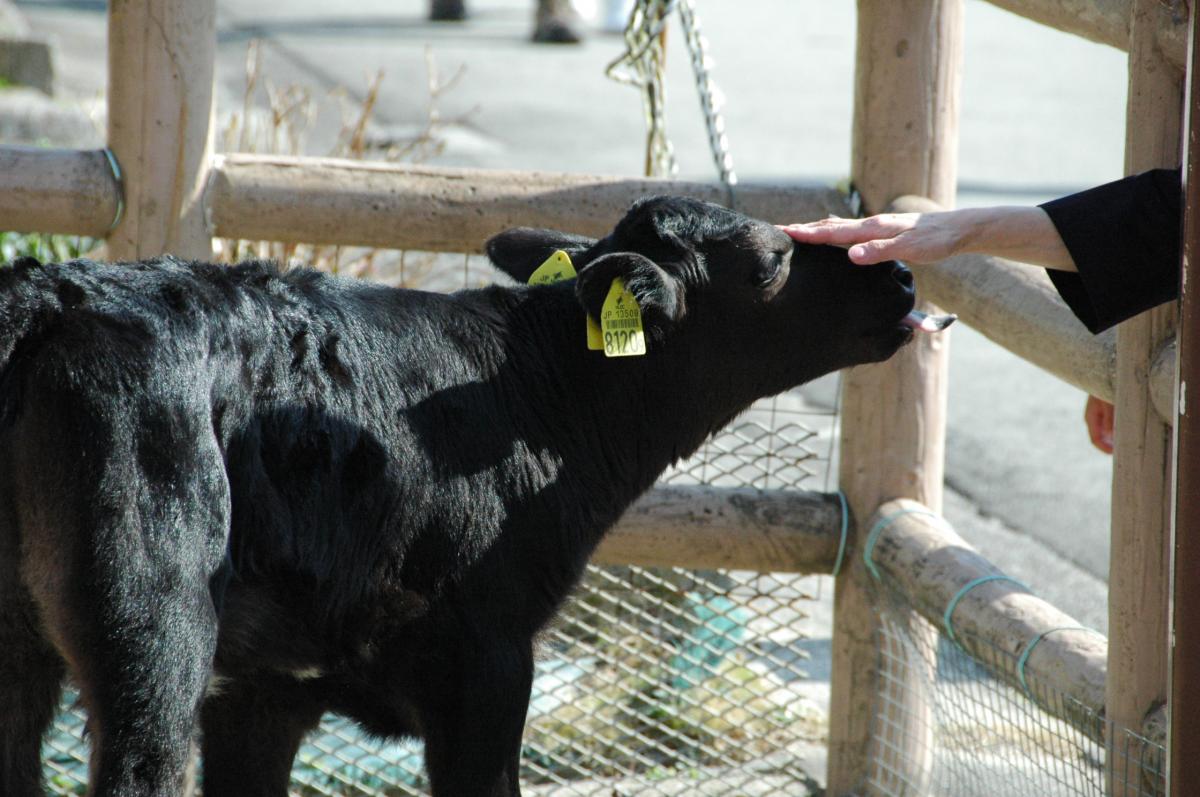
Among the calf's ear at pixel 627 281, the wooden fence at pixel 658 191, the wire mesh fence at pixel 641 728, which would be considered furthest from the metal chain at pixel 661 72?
the wire mesh fence at pixel 641 728

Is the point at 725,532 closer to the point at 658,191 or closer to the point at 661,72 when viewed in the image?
the point at 658,191

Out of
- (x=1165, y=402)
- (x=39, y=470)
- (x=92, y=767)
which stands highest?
(x=1165, y=402)

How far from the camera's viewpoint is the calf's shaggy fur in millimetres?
2459

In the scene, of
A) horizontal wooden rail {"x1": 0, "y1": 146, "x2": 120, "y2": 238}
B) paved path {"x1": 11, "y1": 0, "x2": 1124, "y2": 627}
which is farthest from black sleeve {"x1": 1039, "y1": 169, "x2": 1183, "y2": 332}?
paved path {"x1": 11, "y1": 0, "x2": 1124, "y2": 627}

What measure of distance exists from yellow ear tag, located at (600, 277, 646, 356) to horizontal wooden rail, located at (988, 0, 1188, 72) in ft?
3.83

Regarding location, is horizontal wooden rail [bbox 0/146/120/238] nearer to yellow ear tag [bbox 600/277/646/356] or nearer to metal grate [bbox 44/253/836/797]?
metal grate [bbox 44/253/836/797]

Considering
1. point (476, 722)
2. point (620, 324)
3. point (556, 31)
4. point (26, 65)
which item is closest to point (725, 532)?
point (620, 324)

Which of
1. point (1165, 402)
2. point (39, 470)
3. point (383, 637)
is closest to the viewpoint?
point (39, 470)

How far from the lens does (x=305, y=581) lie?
9.09 feet

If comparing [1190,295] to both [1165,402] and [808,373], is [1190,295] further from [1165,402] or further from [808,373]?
[808,373]

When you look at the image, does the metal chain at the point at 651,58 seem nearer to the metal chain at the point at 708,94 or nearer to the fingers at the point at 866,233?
the metal chain at the point at 708,94

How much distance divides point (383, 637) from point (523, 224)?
141 centimetres

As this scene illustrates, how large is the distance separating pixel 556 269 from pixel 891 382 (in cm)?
111

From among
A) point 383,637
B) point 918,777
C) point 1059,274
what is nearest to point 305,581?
point 383,637
